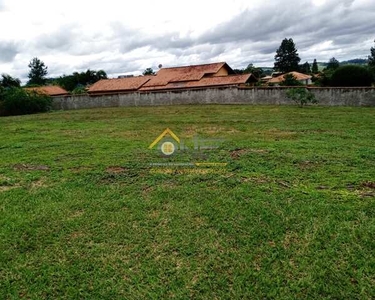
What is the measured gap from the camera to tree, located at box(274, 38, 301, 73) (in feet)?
165

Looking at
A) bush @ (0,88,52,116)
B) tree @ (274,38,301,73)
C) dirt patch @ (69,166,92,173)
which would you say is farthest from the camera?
tree @ (274,38,301,73)

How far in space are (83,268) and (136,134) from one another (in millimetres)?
6222

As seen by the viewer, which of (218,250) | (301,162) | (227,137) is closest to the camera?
(218,250)

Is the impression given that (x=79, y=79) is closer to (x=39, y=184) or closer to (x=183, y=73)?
(x=183, y=73)

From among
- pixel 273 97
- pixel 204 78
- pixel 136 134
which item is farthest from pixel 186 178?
pixel 204 78

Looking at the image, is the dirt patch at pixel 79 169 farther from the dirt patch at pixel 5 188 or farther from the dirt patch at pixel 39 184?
the dirt patch at pixel 5 188

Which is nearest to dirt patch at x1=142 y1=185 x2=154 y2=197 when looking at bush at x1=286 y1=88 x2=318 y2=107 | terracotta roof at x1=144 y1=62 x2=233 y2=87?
bush at x1=286 y1=88 x2=318 y2=107

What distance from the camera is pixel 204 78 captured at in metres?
26.3

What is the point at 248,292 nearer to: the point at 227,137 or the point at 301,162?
the point at 301,162

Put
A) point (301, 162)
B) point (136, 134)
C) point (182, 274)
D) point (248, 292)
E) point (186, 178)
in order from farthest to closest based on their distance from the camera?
point (136, 134)
point (301, 162)
point (186, 178)
point (182, 274)
point (248, 292)

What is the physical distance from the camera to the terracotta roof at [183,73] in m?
26.9

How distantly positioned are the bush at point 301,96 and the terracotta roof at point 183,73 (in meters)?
11.4

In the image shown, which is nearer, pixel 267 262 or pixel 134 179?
pixel 267 262

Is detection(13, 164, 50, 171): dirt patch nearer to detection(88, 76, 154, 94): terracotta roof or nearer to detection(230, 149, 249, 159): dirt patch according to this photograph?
detection(230, 149, 249, 159): dirt patch
